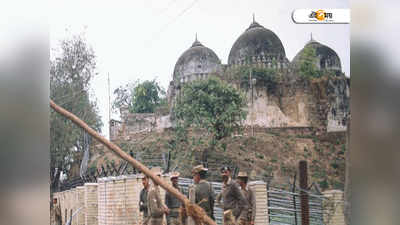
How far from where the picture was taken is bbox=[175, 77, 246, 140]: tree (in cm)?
449

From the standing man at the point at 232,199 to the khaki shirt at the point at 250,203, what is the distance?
0.10 feet

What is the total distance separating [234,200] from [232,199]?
22 millimetres

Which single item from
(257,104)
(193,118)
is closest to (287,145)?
(257,104)

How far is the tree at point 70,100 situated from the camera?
169 inches

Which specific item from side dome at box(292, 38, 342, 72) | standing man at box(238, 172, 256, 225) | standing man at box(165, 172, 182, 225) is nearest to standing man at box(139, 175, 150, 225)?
standing man at box(165, 172, 182, 225)

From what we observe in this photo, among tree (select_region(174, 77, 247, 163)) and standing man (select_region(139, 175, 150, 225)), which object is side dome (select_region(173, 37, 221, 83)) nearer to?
tree (select_region(174, 77, 247, 163))

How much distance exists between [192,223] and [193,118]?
3.24 feet

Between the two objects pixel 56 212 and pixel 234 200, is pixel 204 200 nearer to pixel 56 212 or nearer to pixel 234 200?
pixel 234 200

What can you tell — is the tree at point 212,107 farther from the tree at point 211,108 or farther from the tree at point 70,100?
the tree at point 70,100

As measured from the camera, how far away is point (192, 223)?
14.1ft

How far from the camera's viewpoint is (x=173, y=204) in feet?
14.4
